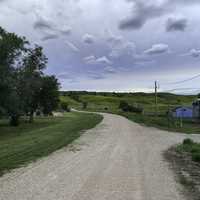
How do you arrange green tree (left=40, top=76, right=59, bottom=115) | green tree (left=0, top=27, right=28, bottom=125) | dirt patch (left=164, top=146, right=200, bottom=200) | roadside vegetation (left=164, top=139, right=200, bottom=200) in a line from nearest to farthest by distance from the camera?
dirt patch (left=164, top=146, right=200, bottom=200), roadside vegetation (left=164, top=139, right=200, bottom=200), green tree (left=0, top=27, right=28, bottom=125), green tree (left=40, top=76, right=59, bottom=115)

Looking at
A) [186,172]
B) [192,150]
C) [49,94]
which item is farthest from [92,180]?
[49,94]

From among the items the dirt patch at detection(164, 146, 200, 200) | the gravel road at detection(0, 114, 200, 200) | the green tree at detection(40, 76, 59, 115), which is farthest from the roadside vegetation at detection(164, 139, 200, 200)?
the green tree at detection(40, 76, 59, 115)

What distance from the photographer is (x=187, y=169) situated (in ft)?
37.0

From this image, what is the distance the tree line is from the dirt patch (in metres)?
19.2

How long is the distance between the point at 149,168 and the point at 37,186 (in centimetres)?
399

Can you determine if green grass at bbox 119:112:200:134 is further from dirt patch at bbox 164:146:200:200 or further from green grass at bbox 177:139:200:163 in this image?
dirt patch at bbox 164:146:200:200

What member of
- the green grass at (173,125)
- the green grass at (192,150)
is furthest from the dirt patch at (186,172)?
the green grass at (173,125)

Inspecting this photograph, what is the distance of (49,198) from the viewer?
7.15 m

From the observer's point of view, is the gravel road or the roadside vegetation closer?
the gravel road

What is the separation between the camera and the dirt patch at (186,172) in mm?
7945

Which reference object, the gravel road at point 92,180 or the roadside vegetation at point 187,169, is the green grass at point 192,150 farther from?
the gravel road at point 92,180

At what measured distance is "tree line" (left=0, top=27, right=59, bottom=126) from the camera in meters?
31.2

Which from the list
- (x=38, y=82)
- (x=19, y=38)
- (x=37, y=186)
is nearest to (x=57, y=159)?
(x=37, y=186)

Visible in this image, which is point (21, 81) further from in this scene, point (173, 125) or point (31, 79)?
point (173, 125)
